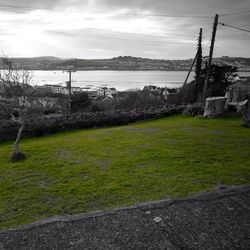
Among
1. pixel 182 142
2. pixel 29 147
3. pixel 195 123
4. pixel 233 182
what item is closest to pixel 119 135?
pixel 182 142

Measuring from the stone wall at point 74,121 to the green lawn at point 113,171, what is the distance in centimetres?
291

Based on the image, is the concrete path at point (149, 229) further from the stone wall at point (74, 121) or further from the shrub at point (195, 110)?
the shrub at point (195, 110)

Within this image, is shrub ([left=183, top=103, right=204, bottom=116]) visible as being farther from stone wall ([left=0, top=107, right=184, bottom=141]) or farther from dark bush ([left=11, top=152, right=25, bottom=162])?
dark bush ([left=11, top=152, right=25, bottom=162])

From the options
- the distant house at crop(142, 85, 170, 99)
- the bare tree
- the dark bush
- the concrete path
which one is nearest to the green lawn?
the dark bush

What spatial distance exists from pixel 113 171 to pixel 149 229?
2.34 m

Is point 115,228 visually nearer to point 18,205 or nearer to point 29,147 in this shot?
point 18,205

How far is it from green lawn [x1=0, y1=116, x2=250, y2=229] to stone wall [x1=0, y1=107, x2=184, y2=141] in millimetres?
2913

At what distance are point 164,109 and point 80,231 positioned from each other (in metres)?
11.7

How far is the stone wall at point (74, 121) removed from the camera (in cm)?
1070

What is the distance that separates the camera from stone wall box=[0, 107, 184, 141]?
35.1ft


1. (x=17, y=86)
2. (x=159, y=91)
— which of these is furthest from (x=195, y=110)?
(x=159, y=91)

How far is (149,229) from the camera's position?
3.57 metres

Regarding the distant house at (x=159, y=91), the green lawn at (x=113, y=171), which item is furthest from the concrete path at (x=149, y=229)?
the distant house at (x=159, y=91)

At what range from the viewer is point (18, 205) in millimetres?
4340
